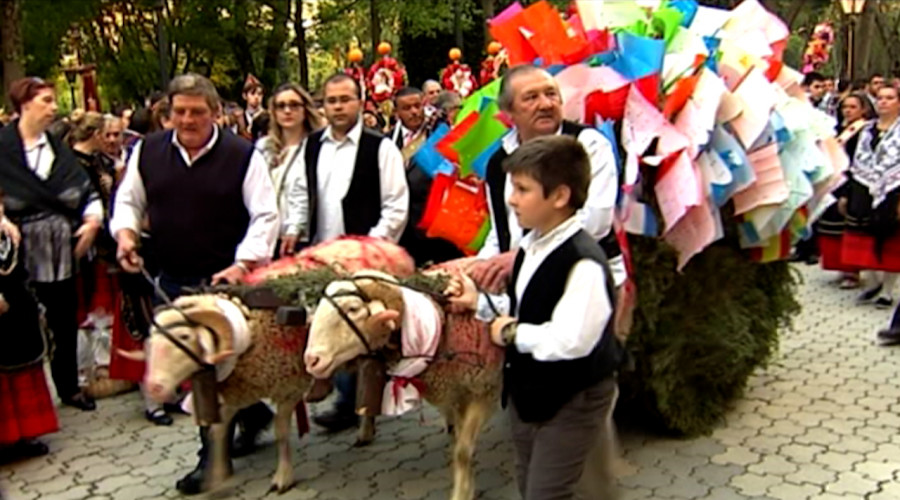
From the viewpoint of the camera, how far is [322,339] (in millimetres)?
3508

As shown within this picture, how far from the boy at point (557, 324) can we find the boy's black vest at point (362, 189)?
6.30 ft

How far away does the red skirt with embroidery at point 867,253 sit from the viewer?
26.4 feet

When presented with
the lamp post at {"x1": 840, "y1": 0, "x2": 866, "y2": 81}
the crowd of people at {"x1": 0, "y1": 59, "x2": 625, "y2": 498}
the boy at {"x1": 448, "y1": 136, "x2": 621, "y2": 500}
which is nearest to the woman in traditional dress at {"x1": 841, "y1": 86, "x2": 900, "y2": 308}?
the crowd of people at {"x1": 0, "y1": 59, "x2": 625, "y2": 498}

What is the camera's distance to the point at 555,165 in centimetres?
294

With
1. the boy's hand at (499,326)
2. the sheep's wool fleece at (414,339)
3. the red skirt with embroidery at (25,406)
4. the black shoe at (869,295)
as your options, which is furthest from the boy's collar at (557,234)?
the black shoe at (869,295)

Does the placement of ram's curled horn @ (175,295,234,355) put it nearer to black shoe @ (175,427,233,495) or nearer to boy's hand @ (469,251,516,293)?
boy's hand @ (469,251,516,293)

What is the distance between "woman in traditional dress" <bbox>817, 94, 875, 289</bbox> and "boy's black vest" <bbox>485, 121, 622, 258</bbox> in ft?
18.7

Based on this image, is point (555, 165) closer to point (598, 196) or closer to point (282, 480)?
point (598, 196)

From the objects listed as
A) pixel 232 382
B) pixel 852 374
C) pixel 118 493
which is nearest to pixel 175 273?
pixel 232 382

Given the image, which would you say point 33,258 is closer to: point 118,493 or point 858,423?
point 118,493

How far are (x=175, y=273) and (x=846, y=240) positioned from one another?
252 inches

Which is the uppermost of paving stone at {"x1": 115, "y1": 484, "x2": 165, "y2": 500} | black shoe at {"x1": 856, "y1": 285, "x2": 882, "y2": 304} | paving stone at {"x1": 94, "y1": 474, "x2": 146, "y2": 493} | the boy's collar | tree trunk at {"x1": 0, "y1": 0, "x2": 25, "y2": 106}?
tree trunk at {"x1": 0, "y1": 0, "x2": 25, "y2": 106}

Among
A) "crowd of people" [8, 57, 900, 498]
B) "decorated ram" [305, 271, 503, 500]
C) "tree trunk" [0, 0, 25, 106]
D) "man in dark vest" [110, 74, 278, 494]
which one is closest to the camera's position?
"crowd of people" [8, 57, 900, 498]

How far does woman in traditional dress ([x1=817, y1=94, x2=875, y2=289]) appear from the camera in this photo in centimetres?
895
